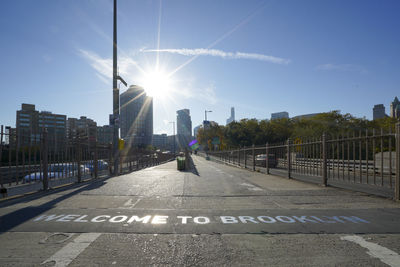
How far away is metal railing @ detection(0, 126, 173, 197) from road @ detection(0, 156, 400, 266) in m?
1.48

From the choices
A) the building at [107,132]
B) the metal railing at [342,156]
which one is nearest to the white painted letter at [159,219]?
the metal railing at [342,156]

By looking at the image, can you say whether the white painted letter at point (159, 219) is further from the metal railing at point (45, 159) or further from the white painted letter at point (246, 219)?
the metal railing at point (45, 159)

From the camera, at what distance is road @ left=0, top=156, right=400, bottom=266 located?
3.11 meters

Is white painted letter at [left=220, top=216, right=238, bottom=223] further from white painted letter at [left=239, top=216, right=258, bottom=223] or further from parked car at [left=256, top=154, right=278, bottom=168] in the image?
parked car at [left=256, top=154, right=278, bottom=168]

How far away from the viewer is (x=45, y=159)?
29.1ft

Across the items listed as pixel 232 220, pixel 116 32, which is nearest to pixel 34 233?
pixel 232 220

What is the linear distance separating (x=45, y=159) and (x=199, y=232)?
7.17 meters

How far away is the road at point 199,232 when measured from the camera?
3.11 metres

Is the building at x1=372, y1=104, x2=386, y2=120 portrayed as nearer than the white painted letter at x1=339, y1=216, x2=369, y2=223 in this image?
No

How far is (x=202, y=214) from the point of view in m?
5.39

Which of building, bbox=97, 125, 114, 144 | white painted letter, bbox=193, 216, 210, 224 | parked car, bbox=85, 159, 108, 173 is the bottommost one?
white painted letter, bbox=193, 216, 210, 224

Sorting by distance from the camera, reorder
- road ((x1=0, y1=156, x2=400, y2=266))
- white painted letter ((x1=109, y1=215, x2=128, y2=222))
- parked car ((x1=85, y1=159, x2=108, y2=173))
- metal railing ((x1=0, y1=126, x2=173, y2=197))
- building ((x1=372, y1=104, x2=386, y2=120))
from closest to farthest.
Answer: road ((x1=0, y1=156, x2=400, y2=266)), white painted letter ((x1=109, y1=215, x2=128, y2=222)), metal railing ((x1=0, y1=126, x2=173, y2=197)), parked car ((x1=85, y1=159, x2=108, y2=173)), building ((x1=372, y1=104, x2=386, y2=120))

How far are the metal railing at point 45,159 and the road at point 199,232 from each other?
1.48m

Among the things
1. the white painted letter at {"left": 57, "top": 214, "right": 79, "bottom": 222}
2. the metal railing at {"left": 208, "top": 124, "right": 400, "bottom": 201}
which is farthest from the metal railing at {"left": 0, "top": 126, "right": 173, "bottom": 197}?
the metal railing at {"left": 208, "top": 124, "right": 400, "bottom": 201}
